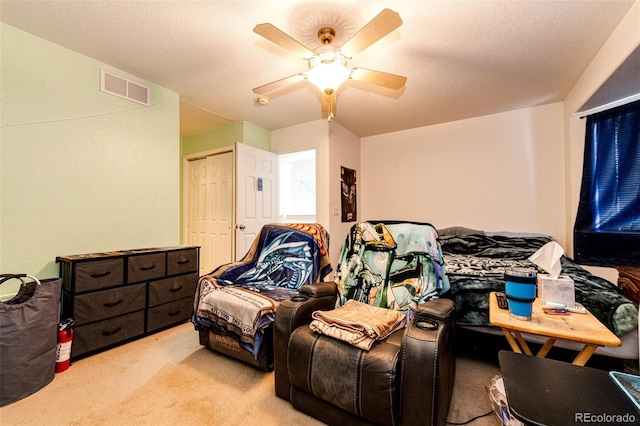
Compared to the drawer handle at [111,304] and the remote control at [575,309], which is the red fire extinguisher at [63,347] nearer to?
the drawer handle at [111,304]

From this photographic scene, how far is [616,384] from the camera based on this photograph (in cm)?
68

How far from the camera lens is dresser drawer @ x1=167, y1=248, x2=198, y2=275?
106 inches

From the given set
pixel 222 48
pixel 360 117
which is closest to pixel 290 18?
pixel 222 48

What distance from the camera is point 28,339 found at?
171 cm

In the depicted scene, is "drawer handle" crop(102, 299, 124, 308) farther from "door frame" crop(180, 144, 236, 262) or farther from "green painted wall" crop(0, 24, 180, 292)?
"door frame" crop(180, 144, 236, 262)

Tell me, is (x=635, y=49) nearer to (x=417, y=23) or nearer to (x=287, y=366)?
(x=417, y=23)

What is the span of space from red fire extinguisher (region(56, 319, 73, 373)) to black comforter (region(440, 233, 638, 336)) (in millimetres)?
2833

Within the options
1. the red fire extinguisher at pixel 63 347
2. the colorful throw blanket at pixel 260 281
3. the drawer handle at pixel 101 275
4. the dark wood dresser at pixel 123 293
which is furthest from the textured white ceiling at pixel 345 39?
the red fire extinguisher at pixel 63 347

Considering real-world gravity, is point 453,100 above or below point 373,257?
above

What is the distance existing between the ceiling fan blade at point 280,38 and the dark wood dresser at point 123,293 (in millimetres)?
2130

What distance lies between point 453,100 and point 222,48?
9.00ft

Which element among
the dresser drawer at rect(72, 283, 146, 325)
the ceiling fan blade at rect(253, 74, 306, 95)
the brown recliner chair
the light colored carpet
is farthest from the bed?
the dresser drawer at rect(72, 283, 146, 325)

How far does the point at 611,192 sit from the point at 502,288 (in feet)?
6.47

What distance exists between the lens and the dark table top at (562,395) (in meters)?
0.59
